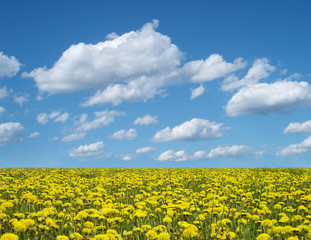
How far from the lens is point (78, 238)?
4.71 m

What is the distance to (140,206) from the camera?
6.36 metres

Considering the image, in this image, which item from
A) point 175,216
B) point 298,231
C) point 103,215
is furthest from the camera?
point 175,216

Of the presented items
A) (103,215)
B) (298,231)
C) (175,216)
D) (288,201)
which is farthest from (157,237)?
(288,201)

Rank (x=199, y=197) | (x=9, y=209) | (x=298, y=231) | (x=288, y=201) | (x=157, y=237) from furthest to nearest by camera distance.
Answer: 1. (x=288, y=201)
2. (x=199, y=197)
3. (x=9, y=209)
4. (x=298, y=231)
5. (x=157, y=237)

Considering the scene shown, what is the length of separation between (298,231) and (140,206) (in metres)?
3.09

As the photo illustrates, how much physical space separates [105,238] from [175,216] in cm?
262

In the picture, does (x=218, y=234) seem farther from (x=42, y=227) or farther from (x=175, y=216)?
(x=42, y=227)

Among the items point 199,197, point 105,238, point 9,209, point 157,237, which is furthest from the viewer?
point 199,197

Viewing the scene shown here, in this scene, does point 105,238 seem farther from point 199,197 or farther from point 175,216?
point 199,197

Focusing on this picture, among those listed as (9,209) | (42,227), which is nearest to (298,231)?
(42,227)

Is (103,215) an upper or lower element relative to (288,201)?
upper

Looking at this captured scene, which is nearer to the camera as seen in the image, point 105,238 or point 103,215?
point 105,238

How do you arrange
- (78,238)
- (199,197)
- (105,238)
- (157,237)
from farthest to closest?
(199,197) → (78,238) → (157,237) → (105,238)

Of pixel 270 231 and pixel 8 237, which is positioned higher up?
pixel 8 237
